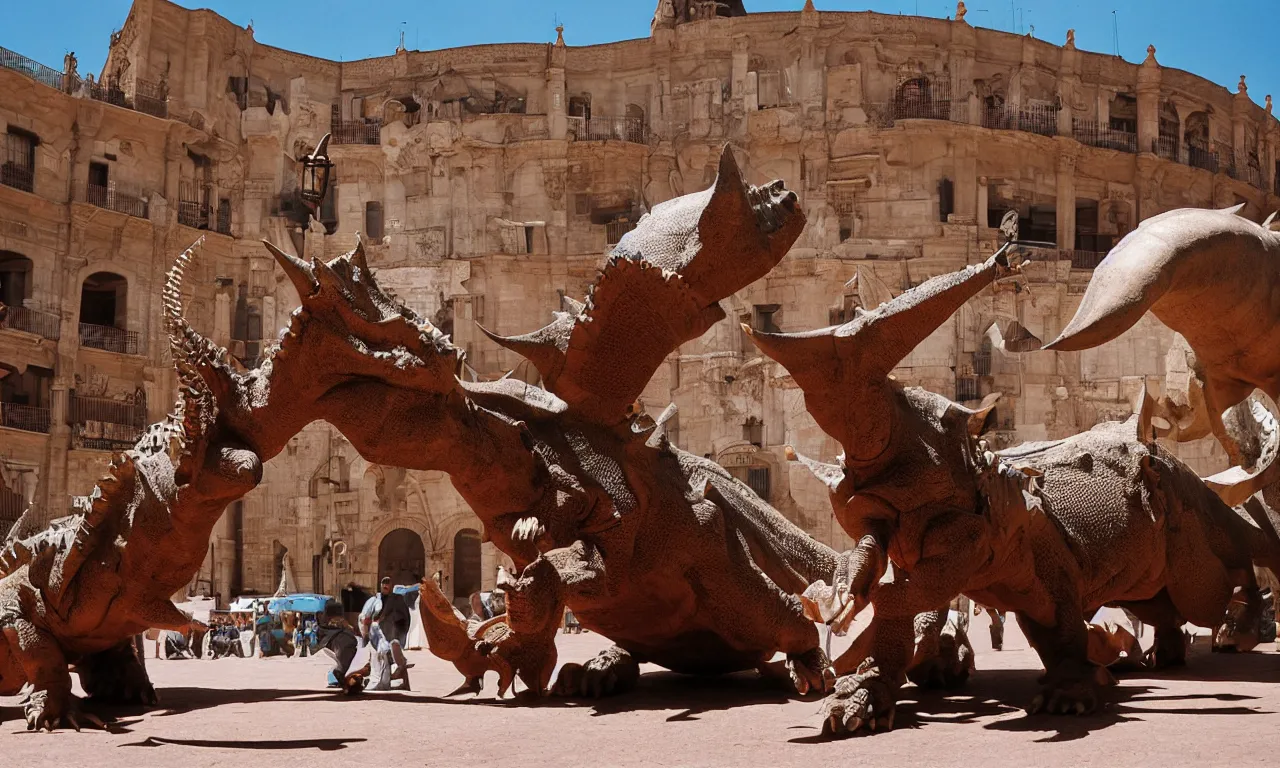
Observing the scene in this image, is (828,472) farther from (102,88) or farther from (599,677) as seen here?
(102,88)

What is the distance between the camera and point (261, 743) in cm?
735

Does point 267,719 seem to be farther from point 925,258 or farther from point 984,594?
point 925,258

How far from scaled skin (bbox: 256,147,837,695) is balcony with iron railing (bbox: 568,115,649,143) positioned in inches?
1003

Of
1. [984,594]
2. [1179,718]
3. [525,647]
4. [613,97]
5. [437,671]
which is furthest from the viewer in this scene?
[613,97]

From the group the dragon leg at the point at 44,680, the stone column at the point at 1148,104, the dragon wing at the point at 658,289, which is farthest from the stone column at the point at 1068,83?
the dragon leg at the point at 44,680

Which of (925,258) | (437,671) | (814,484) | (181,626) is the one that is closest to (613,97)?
(925,258)

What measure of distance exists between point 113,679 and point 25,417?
74.5 ft

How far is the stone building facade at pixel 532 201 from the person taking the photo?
31625 millimetres

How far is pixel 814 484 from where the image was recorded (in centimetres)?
3119

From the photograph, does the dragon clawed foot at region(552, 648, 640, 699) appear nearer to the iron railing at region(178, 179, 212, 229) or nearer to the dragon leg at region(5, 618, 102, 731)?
the dragon leg at region(5, 618, 102, 731)

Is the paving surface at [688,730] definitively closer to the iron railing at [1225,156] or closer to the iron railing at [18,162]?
the iron railing at [18,162]

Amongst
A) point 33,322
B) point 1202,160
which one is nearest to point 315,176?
point 33,322

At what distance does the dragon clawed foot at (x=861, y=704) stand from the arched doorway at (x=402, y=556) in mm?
27756

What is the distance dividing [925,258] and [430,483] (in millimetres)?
12573
